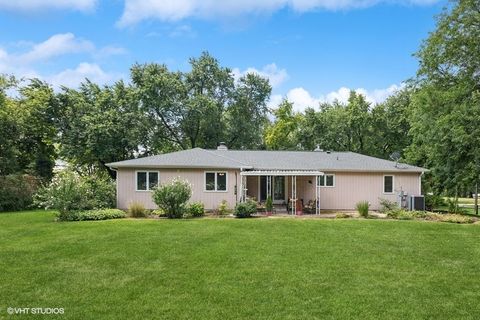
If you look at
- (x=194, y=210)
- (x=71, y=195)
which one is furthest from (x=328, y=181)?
(x=71, y=195)

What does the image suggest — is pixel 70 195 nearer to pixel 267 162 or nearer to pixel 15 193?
pixel 15 193

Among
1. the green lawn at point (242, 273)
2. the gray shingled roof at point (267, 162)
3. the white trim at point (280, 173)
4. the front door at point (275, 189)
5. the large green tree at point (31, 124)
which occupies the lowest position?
the green lawn at point (242, 273)

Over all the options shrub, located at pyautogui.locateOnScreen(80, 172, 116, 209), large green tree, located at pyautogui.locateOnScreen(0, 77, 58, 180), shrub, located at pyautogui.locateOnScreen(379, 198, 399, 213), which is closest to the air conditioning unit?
shrub, located at pyautogui.locateOnScreen(379, 198, 399, 213)

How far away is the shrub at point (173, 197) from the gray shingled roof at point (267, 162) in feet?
10.1

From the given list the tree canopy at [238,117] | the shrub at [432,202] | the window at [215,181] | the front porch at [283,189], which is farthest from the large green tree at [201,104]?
the shrub at [432,202]

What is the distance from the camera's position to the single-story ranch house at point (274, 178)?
2002 centimetres

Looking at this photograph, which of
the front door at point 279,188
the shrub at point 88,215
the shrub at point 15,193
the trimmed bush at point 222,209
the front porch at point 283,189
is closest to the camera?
the shrub at point 88,215

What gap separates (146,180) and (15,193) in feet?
30.3

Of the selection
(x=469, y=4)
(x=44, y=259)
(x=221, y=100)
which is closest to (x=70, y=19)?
(x=44, y=259)

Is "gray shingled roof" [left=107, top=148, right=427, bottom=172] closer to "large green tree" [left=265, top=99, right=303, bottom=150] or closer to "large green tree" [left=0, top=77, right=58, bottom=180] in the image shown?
"large green tree" [left=0, top=77, right=58, bottom=180]

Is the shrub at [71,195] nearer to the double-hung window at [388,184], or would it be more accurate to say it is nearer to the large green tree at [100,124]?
the large green tree at [100,124]

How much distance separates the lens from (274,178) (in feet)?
76.3

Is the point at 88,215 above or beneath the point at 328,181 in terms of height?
beneath

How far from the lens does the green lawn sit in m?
5.89
